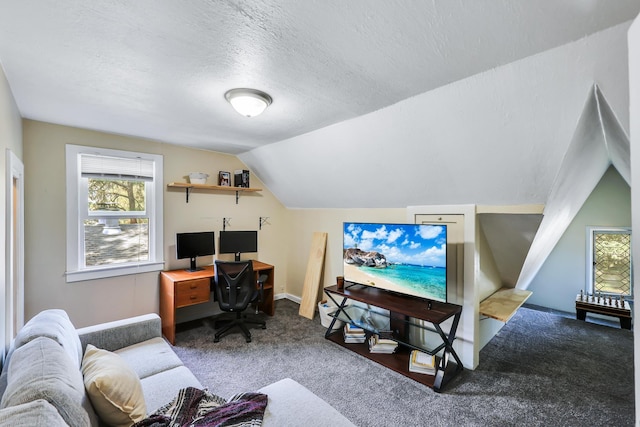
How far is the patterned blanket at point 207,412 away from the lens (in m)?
1.32

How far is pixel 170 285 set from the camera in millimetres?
3248

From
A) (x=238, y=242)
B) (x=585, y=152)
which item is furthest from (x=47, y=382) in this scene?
(x=585, y=152)

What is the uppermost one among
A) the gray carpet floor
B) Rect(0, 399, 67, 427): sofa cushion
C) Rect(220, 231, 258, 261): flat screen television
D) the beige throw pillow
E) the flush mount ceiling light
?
the flush mount ceiling light

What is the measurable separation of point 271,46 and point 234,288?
A: 2.60 meters

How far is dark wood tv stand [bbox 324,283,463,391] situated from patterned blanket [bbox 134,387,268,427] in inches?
59.9

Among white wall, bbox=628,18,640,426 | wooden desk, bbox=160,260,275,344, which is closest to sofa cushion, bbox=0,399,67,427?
white wall, bbox=628,18,640,426

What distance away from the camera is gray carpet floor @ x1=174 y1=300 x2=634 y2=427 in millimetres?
2125

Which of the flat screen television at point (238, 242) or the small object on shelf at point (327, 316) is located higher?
the flat screen television at point (238, 242)

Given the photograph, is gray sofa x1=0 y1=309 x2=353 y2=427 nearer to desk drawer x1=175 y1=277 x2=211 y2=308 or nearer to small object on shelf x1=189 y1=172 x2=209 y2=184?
desk drawer x1=175 y1=277 x2=211 y2=308

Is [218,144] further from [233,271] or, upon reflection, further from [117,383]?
[117,383]

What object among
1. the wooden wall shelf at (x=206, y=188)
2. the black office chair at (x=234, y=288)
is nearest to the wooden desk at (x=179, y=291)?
the black office chair at (x=234, y=288)

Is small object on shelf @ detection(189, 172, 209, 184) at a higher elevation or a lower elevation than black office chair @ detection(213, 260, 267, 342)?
higher

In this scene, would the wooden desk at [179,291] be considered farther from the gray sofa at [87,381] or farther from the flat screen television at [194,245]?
the gray sofa at [87,381]

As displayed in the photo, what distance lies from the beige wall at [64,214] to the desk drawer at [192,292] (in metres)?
0.55
